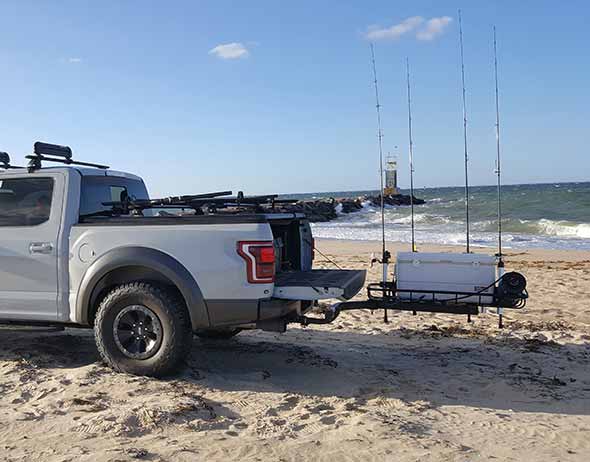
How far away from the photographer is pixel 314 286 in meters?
5.01

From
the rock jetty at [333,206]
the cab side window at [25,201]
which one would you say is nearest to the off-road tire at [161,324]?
the cab side window at [25,201]

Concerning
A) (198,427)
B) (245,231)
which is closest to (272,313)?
(245,231)

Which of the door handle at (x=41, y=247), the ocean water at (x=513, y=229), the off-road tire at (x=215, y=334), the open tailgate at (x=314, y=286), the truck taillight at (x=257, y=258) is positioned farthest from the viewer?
the ocean water at (x=513, y=229)

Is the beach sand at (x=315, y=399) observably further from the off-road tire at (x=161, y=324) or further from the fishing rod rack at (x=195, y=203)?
the fishing rod rack at (x=195, y=203)

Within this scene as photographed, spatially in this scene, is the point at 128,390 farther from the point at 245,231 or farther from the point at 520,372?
the point at 520,372

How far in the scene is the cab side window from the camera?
5.54 metres

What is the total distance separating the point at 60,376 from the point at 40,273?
3.08 feet

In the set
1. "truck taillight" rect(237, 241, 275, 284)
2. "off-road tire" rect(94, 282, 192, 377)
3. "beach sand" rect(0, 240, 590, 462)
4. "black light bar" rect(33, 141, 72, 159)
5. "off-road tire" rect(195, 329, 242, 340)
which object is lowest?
"beach sand" rect(0, 240, 590, 462)

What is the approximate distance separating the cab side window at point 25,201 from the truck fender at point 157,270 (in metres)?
0.77

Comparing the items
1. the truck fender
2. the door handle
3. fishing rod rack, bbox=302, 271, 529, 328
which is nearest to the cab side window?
the door handle

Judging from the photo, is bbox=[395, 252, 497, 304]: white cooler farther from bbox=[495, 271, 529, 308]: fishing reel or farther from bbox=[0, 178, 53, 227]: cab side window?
bbox=[0, 178, 53, 227]: cab side window

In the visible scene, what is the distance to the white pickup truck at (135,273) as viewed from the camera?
16.1 feet

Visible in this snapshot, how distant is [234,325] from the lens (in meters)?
5.02

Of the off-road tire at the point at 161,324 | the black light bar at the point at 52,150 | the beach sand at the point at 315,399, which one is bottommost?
the beach sand at the point at 315,399
